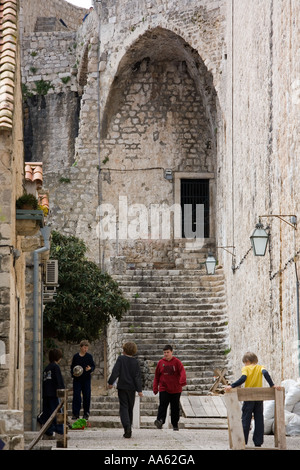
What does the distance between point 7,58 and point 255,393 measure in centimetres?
495

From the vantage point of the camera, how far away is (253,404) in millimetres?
10367

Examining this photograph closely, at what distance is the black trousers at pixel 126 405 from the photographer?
39.1 feet

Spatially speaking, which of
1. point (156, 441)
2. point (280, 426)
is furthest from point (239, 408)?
point (156, 441)

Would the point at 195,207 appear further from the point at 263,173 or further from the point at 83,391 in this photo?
the point at 83,391

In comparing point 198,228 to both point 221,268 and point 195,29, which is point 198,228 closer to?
point 221,268

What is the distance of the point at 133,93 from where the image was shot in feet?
93.4

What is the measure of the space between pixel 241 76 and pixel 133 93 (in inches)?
325

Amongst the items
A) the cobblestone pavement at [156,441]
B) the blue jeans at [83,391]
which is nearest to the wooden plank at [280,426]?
the cobblestone pavement at [156,441]

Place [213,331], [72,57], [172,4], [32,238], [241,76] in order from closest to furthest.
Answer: [32,238]
[241,76]
[213,331]
[172,4]
[72,57]

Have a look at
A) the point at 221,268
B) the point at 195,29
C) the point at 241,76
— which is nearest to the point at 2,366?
the point at 241,76

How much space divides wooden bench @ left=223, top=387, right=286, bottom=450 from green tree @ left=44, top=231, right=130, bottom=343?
12.9m

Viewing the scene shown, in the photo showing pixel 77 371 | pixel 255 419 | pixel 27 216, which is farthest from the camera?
pixel 77 371

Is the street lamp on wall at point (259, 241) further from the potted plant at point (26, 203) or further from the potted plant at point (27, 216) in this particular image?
the potted plant at point (26, 203)

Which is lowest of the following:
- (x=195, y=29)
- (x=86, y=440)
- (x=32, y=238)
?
(x=86, y=440)
